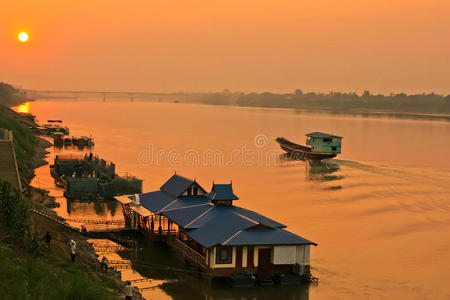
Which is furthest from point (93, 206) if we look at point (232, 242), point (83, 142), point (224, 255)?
point (83, 142)

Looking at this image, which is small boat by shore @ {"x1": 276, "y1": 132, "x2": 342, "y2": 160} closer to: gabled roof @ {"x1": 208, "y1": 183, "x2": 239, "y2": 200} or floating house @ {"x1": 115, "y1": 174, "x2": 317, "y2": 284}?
floating house @ {"x1": 115, "y1": 174, "x2": 317, "y2": 284}

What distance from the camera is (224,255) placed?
23.9m

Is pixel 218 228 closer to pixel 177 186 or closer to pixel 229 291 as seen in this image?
pixel 229 291

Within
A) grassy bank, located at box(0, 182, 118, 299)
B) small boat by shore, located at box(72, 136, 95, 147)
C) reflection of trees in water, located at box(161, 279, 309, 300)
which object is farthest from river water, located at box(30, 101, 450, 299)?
grassy bank, located at box(0, 182, 118, 299)

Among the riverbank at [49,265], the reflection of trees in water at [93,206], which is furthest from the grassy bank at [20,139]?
the riverbank at [49,265]

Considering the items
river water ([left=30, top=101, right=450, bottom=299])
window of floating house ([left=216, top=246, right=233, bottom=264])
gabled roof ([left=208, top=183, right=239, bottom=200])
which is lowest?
river water ([left=30, top=101, right=450, bottom=299])

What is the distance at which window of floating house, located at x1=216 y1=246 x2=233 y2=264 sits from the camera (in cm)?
2383

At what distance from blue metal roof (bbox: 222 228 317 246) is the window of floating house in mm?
568

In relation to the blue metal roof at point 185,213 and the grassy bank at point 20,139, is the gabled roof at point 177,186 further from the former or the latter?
the grassy bank at point 20,139

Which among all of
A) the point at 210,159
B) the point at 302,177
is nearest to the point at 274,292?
the point at 302,177

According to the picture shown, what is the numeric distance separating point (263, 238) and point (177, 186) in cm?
883

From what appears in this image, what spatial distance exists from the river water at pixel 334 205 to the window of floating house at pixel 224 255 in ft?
4.01

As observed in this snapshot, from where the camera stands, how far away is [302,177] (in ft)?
204

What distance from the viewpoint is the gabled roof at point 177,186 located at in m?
30.7
